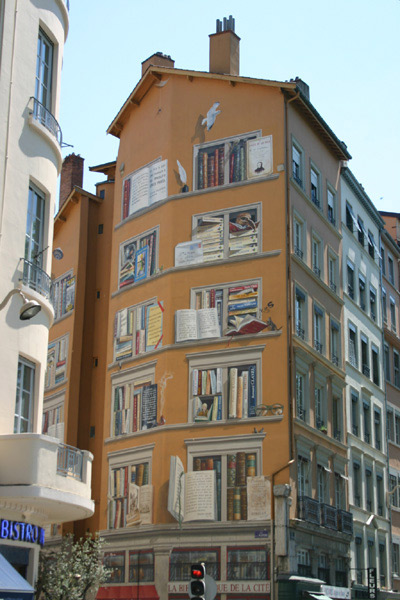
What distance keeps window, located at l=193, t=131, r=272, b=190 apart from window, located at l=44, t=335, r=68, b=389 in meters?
9.33

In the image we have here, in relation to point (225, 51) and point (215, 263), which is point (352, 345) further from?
point (225, 51)

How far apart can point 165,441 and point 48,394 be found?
942cm

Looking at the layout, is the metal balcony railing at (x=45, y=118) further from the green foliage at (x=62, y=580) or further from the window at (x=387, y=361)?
the window at (x=387, y=361)

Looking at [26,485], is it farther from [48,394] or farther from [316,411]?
[48,394]

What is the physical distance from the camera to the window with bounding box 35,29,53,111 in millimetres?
18312

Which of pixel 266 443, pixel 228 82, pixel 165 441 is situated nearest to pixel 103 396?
pixel 165 441

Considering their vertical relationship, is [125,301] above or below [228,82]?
below

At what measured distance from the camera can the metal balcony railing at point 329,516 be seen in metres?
32.8

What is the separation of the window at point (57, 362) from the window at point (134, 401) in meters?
4.31

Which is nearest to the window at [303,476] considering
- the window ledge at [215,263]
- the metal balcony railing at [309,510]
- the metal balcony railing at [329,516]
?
the metal balcony railing at [309,510]

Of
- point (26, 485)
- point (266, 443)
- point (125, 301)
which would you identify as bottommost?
point (26, 485)

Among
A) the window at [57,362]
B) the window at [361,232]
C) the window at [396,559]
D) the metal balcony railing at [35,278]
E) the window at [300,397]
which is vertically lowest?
the window at [396,559]

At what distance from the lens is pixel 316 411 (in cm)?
3403

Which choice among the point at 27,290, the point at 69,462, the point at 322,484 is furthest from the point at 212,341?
the point at 27,290
